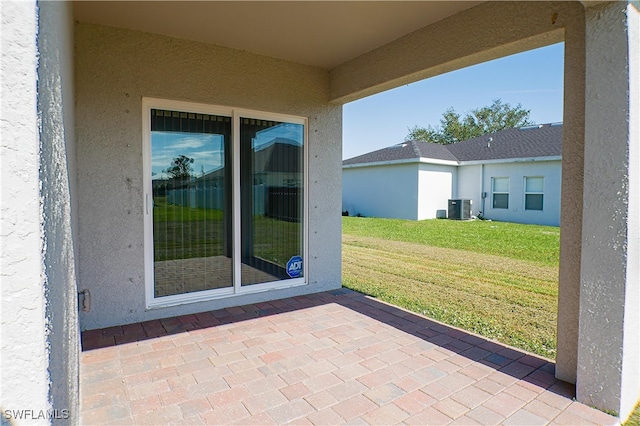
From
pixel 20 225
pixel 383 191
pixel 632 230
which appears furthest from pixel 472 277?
pixel 383 191

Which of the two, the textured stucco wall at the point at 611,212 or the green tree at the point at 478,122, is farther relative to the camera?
the green tree at the point at 478,122

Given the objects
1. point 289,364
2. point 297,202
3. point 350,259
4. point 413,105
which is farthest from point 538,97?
point 289,364

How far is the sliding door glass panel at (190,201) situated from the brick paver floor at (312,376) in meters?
0.71

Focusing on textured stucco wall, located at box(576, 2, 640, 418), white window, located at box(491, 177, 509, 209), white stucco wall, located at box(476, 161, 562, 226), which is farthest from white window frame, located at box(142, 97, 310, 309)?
white window, located at box(491, 177, 509, 209)

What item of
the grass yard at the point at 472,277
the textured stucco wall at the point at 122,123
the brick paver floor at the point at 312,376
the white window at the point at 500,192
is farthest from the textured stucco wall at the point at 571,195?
the white window at the point at 500,192

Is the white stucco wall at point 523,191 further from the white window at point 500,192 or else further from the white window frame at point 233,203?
the white window frame at point 233,203

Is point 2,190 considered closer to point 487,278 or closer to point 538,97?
point 487,278

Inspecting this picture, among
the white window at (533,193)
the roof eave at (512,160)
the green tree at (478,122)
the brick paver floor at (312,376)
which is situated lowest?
the brick paver floor at (312,376)

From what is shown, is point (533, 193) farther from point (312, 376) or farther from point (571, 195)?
point (312, 376)

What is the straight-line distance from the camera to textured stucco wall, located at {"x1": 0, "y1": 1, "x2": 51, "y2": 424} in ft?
2.89

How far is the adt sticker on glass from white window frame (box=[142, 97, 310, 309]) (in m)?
0.08

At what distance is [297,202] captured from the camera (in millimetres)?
6332

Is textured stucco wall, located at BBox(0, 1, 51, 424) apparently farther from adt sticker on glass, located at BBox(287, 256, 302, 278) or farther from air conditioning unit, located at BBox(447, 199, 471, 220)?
air conditioning unit, located at BBox(447, 199, 471, 220)

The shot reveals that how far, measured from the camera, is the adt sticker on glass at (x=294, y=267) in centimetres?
626
